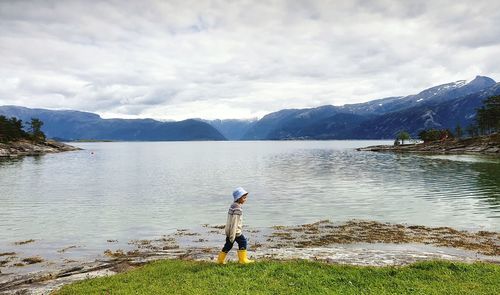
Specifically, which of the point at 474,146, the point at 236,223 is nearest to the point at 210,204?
the point at 236,223

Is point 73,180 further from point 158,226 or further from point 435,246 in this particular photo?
point 435,246

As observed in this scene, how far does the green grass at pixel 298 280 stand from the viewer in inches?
640

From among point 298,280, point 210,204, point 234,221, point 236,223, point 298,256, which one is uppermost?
point 234,221

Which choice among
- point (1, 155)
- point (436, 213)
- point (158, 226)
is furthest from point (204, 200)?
point (1, 155)

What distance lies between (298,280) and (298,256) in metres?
6.02

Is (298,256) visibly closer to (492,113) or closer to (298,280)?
(298,280)

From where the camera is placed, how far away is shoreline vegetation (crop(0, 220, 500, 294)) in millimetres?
18303

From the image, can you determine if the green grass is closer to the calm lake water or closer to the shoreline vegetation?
the shoreline vegetation

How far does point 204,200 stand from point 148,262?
110ft

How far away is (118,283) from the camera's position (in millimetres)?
17391

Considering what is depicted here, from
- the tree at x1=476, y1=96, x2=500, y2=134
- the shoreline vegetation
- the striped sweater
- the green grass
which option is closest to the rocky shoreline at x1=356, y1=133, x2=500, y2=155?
the tree at x1=476, y1=96, x2=500, y2=134

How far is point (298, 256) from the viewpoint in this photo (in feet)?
76.3

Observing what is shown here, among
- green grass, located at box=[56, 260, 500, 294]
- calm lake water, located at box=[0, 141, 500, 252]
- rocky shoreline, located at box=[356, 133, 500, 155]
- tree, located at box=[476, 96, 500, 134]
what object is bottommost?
calm lake water, located at box=[0, 141, 500, 252]

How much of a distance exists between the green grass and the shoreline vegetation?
0.28 ft
